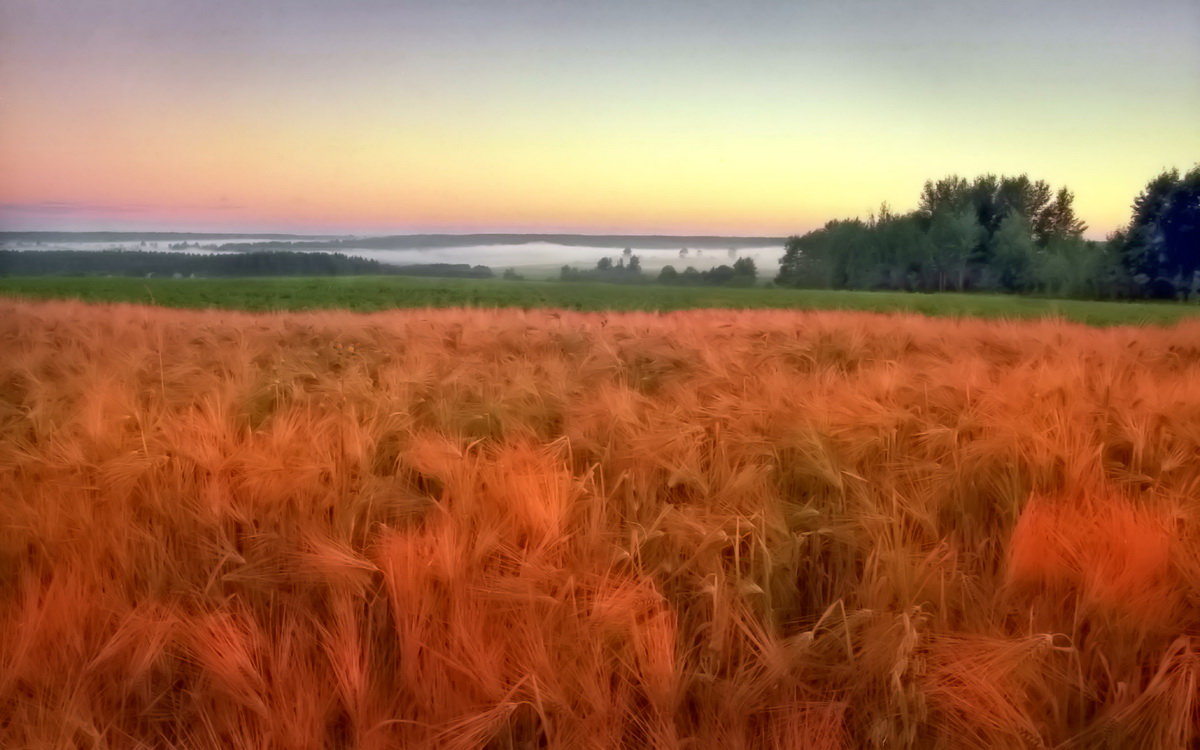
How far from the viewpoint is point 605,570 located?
1.24 meters

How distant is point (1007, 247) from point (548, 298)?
617cm

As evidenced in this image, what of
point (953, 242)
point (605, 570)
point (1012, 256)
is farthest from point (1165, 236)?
point (605, 570)

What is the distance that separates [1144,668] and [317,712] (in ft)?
4.09

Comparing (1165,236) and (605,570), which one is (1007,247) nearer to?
(1165,236)

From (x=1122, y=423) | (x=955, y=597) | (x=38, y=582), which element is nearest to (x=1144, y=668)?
(x=955, y=597)

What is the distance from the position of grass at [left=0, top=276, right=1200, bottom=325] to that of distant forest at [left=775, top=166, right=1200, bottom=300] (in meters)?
0.24

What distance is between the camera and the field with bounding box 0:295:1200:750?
3.26 feet

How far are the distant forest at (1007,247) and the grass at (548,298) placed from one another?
0.79 feet

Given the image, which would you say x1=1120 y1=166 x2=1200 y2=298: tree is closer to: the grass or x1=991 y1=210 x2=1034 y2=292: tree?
the grass

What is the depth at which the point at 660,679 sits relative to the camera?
1018 mm

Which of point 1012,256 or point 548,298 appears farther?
point 548,298

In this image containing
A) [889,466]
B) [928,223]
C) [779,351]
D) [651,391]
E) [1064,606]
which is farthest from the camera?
[928,223]

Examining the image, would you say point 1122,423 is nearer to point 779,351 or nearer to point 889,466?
point 889,466

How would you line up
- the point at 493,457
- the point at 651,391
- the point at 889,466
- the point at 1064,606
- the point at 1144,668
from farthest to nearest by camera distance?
the point at 651,391 → the point at 493,457 → the point at 889,466 → the point at 1064,606 → the point at 1144,668
